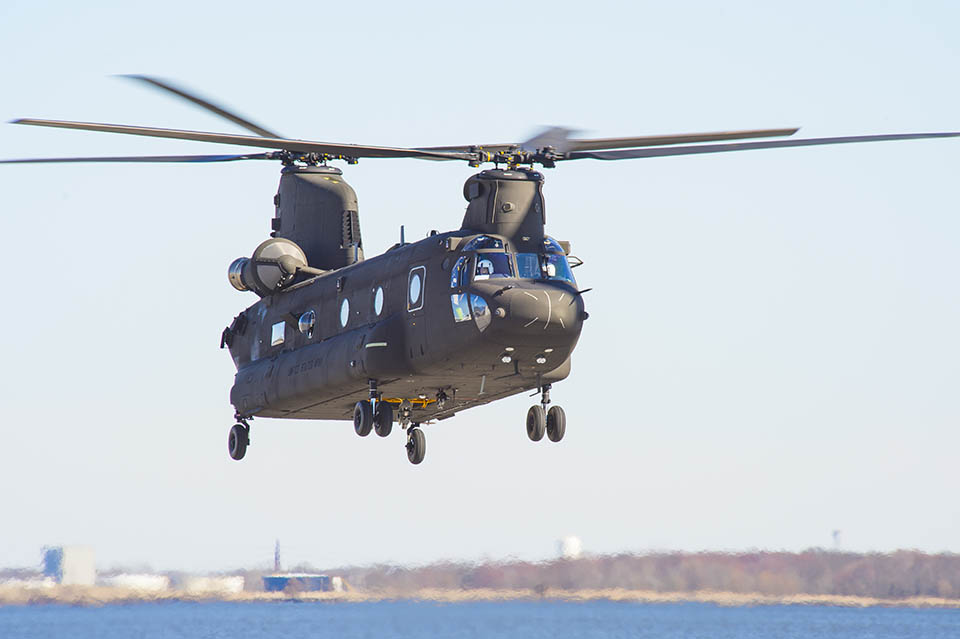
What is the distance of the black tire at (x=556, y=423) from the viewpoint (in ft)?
95.6

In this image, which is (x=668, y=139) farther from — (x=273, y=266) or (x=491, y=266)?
(x=273, y=266)

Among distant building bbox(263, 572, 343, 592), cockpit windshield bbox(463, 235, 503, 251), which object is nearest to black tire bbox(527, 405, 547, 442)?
cockpit windshield bbox(463, 235, 503, 251)

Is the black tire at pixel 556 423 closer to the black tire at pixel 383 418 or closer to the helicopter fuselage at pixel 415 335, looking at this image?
the helicopter fuselage at pixel 415 335

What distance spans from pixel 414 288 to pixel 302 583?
158ft

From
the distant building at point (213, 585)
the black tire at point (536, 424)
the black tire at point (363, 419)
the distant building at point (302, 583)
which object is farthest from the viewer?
the distant building at point (213, 585)

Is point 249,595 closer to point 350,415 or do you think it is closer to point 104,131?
point 350,415

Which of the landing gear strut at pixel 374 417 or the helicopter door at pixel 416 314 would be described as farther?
the landing gear strut at pixel 374 417

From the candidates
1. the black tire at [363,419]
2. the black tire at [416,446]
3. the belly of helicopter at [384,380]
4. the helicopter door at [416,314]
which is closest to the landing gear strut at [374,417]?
the black tire at [363,419]

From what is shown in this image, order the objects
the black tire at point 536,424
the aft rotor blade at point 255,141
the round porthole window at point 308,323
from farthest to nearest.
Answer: the round porthole window at point 308,323 < the black tire at point 536,424 < the aft rotor blade at point 255,141

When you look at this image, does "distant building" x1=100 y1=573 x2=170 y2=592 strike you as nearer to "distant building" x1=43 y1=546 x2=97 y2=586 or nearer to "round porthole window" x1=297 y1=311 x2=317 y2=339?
"distant building" x1=43 y1=546 x2=97 y2=586

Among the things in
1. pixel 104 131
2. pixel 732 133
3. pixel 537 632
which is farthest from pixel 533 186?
pixel 537 632

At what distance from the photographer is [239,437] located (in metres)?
35.4

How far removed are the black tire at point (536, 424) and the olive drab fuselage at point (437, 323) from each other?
2.01 ft

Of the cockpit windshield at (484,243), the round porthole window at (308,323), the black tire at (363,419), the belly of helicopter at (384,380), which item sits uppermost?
the cockpit windshield at (484,243)
